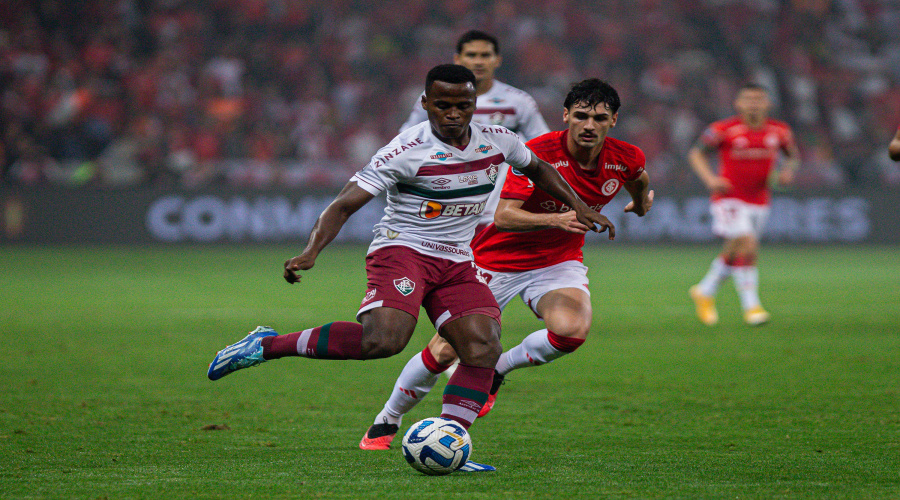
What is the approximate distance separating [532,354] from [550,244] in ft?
2.14

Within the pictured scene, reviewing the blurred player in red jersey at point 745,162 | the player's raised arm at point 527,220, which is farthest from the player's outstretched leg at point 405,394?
the blurred player in red jersey at point 745,162

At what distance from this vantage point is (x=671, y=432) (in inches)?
200

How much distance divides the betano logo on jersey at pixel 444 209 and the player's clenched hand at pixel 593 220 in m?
0.47

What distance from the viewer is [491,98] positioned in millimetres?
7543

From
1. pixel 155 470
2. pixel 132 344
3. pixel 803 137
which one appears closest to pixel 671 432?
pixel 155 470

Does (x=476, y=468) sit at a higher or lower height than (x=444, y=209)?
lower

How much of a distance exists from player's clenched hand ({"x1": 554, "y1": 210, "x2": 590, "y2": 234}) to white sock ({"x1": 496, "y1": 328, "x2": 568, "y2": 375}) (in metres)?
0.75

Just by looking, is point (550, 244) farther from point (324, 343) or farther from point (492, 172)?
point (324, 343)

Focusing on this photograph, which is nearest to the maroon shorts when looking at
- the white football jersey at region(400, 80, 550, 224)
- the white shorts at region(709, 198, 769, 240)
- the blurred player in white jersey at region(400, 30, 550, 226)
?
the blurred player in white jersey at region(400, 30, 550, 226)

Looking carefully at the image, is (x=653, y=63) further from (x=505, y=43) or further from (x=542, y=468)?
(x=542, y=468)

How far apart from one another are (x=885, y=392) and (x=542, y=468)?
2850 mm

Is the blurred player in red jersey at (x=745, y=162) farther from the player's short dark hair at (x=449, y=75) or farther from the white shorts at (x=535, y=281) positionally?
the player's short dark hair at (x=449, y=75)

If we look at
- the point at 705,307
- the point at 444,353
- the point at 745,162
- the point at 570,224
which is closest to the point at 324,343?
the point at 444,353

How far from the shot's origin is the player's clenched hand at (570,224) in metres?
4.73
